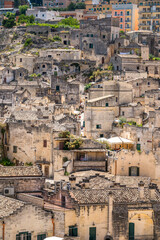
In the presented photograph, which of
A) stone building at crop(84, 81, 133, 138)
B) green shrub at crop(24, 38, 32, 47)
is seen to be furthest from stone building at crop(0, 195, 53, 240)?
green shrub at crop(24, 38, 32, 47)

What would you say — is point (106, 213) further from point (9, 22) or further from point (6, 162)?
point (9, 22)

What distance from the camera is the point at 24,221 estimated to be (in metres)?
34.1

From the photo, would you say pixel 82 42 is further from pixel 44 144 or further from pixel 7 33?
pixel 44 144

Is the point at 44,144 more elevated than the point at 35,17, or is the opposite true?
the point at 35,17

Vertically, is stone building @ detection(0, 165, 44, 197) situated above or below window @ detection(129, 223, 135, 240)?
above

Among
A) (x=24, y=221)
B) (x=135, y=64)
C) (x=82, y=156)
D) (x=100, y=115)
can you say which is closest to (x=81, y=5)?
(x=135, y=64)

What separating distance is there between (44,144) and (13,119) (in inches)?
177

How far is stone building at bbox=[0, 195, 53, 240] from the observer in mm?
33656

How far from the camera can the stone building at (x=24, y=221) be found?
33656 millimetres

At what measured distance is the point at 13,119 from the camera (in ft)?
173

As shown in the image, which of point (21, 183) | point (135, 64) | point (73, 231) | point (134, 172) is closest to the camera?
point (73, 231)

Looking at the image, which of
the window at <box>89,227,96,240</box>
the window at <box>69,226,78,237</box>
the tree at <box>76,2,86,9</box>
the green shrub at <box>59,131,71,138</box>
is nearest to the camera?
the window at <box>69,226,78,237</box>

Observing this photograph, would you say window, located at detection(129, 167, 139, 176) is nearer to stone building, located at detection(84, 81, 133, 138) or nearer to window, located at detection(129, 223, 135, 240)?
window, located at detection(129, 223, 135, 240)

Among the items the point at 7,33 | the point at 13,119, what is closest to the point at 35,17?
the point at 7,33
